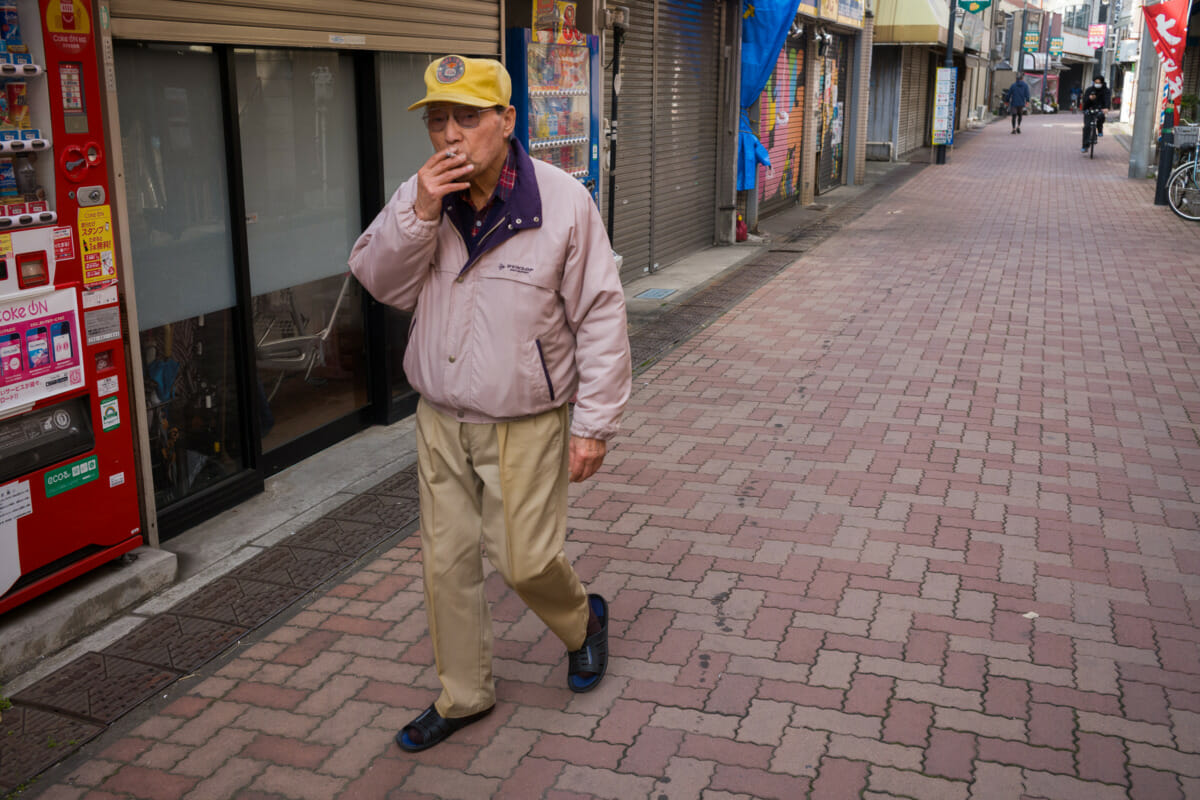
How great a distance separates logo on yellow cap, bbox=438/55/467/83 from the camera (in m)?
3.07

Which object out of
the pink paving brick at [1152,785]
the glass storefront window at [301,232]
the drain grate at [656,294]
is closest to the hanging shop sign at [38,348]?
the glass storefront window at [301,232]

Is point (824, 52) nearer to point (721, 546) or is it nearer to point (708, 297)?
point (708, 297)

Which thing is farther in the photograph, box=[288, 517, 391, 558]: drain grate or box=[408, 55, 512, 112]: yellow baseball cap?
box=[288, 517, 391, 558]: drain grate

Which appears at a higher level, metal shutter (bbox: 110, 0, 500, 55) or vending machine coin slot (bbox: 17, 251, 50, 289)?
metal shutter (bbox: 110, 0, 500, 55)

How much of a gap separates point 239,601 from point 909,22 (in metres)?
23.1

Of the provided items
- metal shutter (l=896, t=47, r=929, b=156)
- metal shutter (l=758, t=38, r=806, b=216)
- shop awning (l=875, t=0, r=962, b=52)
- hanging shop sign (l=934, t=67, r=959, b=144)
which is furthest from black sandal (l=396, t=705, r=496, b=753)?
metal shutter (l=896, t=47, r=929, b=156)

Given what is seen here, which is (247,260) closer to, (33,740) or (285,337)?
(285,337)

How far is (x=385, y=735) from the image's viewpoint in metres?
3.63

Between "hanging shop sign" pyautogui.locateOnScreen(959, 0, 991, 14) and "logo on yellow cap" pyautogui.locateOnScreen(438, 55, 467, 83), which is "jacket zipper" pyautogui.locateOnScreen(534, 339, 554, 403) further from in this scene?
"hanging shop sign" pyautogui.locateOnScreen(959, 0, 991, 14)

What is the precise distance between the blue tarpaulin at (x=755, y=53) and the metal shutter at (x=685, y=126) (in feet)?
1.04

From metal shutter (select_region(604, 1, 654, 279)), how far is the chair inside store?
15.0ft

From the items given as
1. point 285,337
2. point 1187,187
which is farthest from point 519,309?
point 1187,187

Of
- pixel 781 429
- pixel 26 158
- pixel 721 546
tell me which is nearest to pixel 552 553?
pixel 721 546

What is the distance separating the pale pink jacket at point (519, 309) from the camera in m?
3.26
